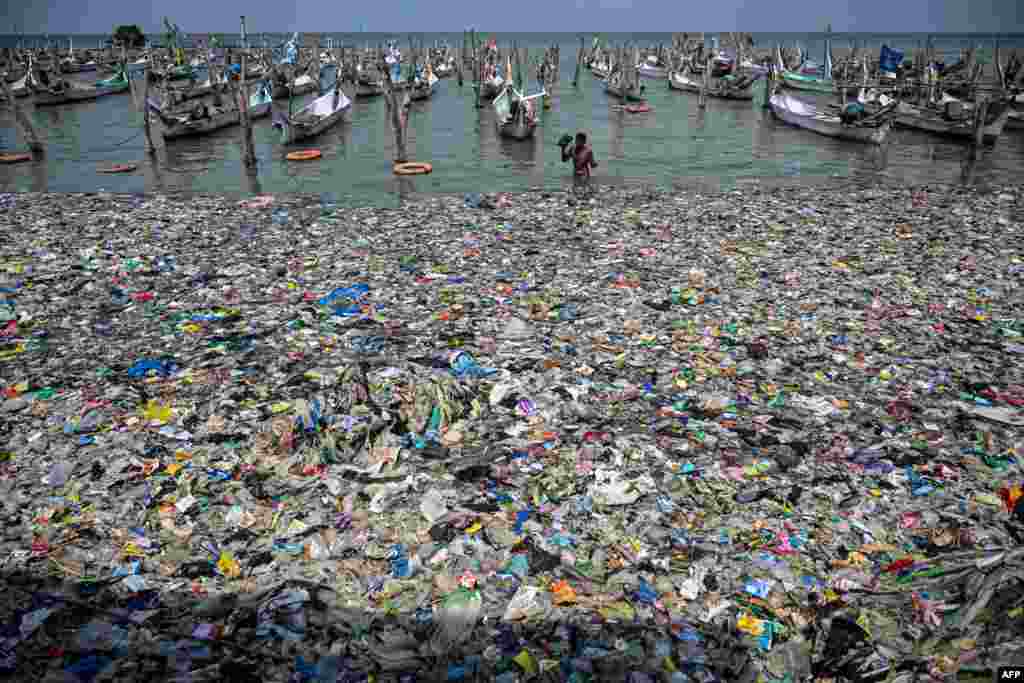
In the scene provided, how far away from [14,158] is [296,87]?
2324cm

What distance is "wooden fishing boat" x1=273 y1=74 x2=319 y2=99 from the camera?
3694 centimetres

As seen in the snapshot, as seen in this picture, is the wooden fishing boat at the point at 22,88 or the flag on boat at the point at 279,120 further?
the wooden fishing boat at the point at 22,88

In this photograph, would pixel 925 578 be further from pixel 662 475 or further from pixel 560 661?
pixel 560 661

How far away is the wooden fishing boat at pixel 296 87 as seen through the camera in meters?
36.9

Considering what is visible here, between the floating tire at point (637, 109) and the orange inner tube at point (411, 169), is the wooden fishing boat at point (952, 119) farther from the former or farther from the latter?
the orange inner tube at point (411, 169)

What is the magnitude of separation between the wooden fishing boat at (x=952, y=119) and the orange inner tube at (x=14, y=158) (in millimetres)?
30542

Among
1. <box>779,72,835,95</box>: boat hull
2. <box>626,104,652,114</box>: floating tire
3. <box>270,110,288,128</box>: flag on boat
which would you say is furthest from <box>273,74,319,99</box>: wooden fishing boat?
<box>779,72,835,95</box>: boat hull

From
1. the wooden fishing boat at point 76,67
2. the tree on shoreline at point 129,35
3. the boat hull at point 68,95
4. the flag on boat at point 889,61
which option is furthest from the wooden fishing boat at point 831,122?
the tree on shoreline at point 129,35

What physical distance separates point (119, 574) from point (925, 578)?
4990mm

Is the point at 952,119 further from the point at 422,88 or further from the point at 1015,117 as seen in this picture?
the point at 422,88

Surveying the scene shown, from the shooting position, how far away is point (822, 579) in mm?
3803

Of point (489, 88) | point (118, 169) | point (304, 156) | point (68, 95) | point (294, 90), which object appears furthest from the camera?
point (294, 90)

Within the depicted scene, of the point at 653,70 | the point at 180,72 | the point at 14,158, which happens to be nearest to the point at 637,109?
the point at 653,70

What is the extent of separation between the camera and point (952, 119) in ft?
76.5
